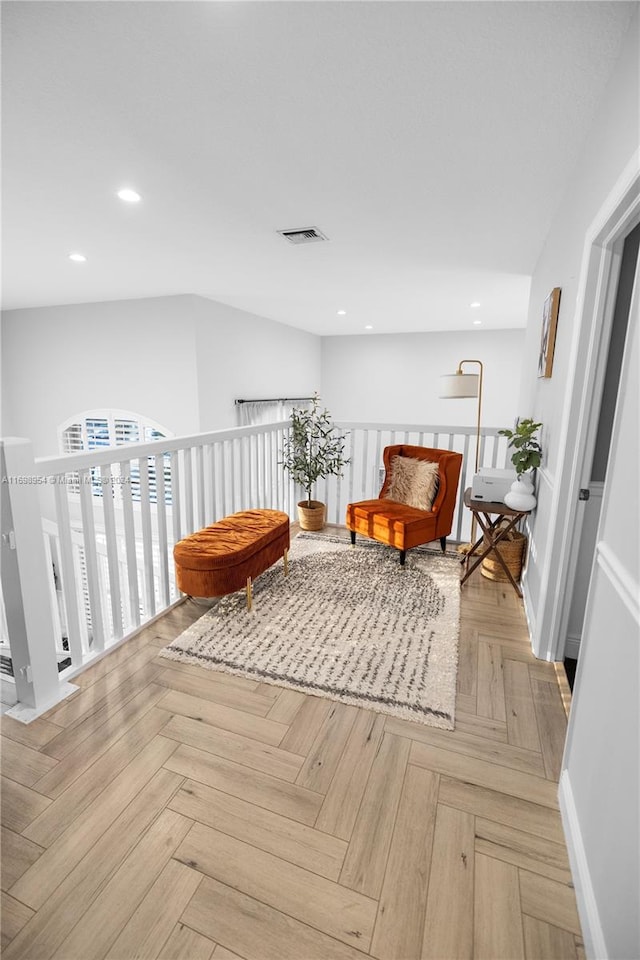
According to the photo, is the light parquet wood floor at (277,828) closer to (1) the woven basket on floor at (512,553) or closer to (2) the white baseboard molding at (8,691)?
(2) the white baseboard molding at (8,691)

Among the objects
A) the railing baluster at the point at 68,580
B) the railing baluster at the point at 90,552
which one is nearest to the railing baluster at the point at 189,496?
the railing baluster at the point at 90,552

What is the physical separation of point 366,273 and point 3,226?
2.74 metres

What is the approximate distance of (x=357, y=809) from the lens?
4.47ft

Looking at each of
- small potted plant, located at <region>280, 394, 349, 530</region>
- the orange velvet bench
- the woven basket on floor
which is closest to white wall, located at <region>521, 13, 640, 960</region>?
the woven basket on floor

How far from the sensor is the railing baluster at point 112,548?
206 centimetres

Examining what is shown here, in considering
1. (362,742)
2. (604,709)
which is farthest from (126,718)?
(604,709)

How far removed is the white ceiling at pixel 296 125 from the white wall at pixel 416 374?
3650 millimetres

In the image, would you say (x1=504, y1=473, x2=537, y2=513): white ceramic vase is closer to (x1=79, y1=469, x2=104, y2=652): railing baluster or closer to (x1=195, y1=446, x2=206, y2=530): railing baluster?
(x1=195, y1=446, x2=206, y2=530): railing baluster

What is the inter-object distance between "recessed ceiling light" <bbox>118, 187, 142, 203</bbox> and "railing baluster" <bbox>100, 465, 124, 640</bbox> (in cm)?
157

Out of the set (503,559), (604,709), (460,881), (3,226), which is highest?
(3,226)

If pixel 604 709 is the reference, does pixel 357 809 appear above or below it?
below

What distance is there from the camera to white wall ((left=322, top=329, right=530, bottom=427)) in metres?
6.93

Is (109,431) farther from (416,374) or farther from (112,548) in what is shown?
(416,374)

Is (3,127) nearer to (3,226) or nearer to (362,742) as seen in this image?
(3,226)
